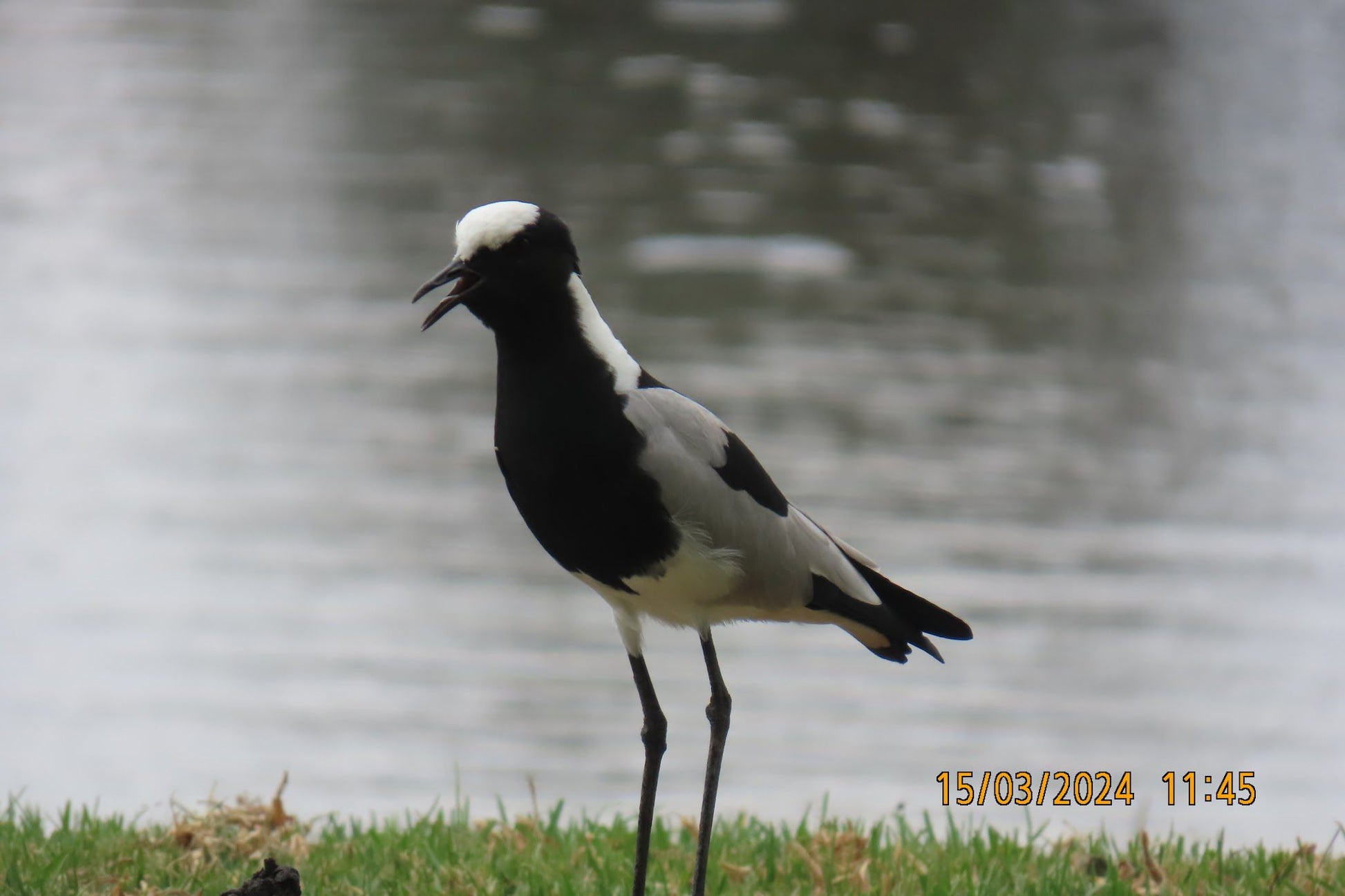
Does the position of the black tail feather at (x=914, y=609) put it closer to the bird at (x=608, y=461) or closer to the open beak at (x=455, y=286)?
the bird at (x=608, y=461)

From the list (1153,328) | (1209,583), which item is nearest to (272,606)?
(1209,583)

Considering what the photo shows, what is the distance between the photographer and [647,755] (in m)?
3.96

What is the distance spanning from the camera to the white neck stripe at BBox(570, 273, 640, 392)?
369 cm

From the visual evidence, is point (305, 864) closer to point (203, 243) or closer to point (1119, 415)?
point (1119, 415)

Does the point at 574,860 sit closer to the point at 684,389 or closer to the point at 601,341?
the point at 601,341

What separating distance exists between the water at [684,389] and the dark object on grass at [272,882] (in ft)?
6.27

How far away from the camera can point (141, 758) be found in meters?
6.62

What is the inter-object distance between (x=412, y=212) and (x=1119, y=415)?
4956mm

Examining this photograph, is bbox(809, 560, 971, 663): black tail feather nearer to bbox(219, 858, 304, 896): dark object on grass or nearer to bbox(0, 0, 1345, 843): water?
bbox(0, 0, 1345, 843): water
